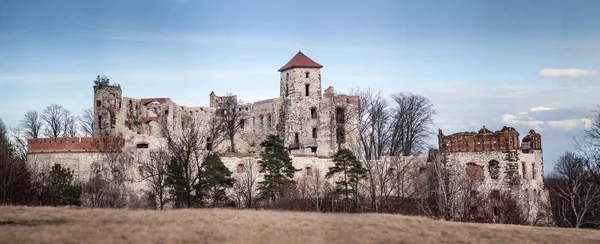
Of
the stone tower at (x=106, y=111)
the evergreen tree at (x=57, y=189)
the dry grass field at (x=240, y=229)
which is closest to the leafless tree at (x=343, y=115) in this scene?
the stone tower at (x=106, y=111)

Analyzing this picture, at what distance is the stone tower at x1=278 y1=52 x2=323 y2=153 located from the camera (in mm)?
63188

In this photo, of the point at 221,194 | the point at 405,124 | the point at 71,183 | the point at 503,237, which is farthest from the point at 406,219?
the point at 405,124

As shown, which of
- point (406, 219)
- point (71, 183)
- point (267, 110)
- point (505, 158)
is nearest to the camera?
point (406, 219)

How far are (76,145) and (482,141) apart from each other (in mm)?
26718

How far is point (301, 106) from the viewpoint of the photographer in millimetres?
63469

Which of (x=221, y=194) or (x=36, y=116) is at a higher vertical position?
(x=36, y=116)

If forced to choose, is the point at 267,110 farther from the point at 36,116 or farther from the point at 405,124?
the point at 36,116

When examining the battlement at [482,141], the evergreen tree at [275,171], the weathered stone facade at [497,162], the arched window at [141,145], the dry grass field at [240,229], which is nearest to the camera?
the dry grass field at [240,229]

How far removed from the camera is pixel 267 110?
6631 centimetres

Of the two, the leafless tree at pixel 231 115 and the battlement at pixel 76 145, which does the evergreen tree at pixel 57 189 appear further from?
the leafless tree at pixel 231 115

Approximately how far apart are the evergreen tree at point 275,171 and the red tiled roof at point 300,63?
42.8ft

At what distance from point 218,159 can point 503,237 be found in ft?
78.4

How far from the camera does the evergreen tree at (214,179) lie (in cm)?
4659

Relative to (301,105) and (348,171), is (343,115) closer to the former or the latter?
(301,105)
